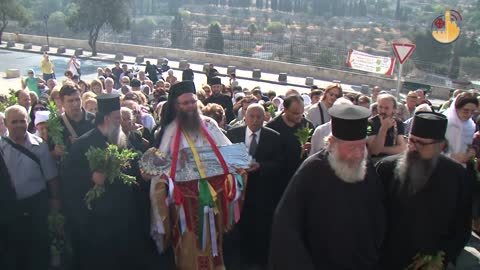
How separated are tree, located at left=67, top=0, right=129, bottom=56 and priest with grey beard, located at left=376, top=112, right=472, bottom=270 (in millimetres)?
36979

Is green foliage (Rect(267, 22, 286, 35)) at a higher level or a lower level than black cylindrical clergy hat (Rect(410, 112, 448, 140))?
higher

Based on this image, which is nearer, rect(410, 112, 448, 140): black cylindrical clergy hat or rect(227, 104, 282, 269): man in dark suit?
rect(410, 112, 448, 140): black cylindrical clergy hat

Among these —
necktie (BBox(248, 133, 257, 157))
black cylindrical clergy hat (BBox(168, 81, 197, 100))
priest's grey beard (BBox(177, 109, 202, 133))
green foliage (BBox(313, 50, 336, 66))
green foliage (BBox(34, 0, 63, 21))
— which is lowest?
green foliage (BBox(313, 50, 336, 66))

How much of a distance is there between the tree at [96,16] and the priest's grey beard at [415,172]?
37.0 m

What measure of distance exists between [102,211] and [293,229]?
2.26m

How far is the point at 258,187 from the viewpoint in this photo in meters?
5.47

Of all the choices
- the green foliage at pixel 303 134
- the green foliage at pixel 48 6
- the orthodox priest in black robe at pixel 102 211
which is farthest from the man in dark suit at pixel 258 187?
the green foliage at pixel 48 6

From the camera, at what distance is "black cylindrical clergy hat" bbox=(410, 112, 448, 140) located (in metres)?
3.57

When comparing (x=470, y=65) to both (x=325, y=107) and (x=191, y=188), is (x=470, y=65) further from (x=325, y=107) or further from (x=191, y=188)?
(x=191, y=188)

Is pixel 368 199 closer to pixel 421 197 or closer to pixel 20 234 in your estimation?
pixel 421 197

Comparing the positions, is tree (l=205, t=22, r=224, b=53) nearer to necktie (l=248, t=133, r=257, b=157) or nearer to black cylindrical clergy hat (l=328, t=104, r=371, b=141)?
necktie (l=248, t=133, r=257, b=157)

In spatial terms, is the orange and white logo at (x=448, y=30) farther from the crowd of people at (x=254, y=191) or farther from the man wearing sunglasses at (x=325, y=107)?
the crowd of people at (x=254, y=191)

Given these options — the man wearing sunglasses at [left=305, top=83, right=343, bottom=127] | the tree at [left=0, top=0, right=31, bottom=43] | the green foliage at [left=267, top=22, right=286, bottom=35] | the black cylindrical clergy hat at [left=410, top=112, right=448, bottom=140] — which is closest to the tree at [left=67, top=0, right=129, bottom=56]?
the tree at [left=0, top=0, right=31, bottom=43]

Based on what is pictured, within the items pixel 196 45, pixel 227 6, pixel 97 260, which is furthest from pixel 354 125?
pixel 227 6
